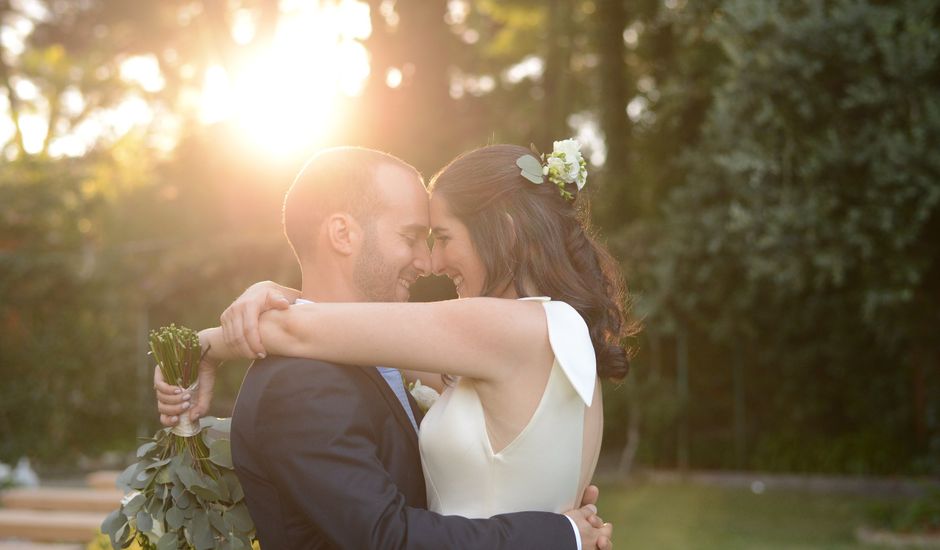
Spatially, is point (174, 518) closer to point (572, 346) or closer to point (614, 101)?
point (572, 346)

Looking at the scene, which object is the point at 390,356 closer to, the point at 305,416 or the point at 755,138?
the point at 305,416

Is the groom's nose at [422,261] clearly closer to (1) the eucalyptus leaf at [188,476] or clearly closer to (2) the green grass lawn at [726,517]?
(1) the eucalyptus leaf at [188,476]

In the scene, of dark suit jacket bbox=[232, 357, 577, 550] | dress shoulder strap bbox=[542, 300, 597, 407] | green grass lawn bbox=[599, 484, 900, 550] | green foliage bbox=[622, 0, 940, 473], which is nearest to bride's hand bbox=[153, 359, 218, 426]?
dark suit jacket bbox=[232, 357, 577, 550]

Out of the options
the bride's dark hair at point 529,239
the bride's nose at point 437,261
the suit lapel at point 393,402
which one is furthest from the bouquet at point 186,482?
the bride's dark hair at point 529,239

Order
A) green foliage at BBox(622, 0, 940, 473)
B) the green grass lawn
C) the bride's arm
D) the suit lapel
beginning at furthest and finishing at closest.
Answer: the green grass lawn < green foliage at BBox(622, 0, 940, 473) < the suit lapel < the bride's arm

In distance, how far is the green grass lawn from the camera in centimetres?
1131

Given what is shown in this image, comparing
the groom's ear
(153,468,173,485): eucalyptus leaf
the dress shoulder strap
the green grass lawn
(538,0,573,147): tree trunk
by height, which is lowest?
the green grass lawn

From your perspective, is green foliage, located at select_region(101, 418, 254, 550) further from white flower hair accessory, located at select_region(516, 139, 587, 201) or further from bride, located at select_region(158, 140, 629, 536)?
white flower hair accessory, located at select_region(516, 139, 587, 201)

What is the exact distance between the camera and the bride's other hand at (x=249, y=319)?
9.49 feet

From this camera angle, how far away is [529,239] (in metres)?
3.20

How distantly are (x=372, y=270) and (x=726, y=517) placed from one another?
10596 mm

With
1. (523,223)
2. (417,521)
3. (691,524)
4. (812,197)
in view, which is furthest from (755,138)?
(417,521)

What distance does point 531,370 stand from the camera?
9.50ft

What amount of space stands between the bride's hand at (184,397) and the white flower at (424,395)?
633 millimetres
